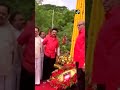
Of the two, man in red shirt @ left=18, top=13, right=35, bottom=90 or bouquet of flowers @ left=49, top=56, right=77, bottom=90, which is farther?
bouquet of flowers @ left=49, top=56, right=77, bottom=90

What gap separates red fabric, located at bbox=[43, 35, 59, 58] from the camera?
277 inches

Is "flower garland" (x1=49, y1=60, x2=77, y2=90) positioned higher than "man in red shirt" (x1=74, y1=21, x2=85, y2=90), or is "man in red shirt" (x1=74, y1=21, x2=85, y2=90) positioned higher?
"man in red shirt" (x1=74, y1=21, x2=85, y2=90)

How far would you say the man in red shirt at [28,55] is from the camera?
3.53 m

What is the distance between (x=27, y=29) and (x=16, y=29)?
12 centimetres

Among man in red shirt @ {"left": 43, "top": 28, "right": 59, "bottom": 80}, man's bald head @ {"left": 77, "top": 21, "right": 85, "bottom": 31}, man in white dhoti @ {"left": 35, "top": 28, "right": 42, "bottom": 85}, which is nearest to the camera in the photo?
man's bald head @ {"left": 77, "top": 21, "right": 85, "bottom": 31}

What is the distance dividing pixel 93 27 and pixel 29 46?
59 centimetres

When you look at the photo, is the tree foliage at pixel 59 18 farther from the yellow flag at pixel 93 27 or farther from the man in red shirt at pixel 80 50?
the yellow flag at pixel 93 27

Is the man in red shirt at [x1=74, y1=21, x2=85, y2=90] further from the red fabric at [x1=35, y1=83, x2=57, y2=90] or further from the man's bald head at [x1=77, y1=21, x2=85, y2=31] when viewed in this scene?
the red fabric at [x1=35, y1=83, x2=57, y2=90]

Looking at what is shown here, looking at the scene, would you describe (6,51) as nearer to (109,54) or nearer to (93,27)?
(93,27)

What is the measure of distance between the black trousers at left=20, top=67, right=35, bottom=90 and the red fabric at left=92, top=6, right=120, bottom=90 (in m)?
0.74

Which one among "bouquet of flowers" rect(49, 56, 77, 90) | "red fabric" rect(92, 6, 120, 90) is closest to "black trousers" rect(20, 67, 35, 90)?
"red fabric" rect(92, 6, 120, 90)

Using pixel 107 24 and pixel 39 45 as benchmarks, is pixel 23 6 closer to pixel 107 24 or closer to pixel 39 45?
pixel 107 24

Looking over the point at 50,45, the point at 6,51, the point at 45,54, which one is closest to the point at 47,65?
the point at 45,54

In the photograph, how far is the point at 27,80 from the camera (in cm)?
358
